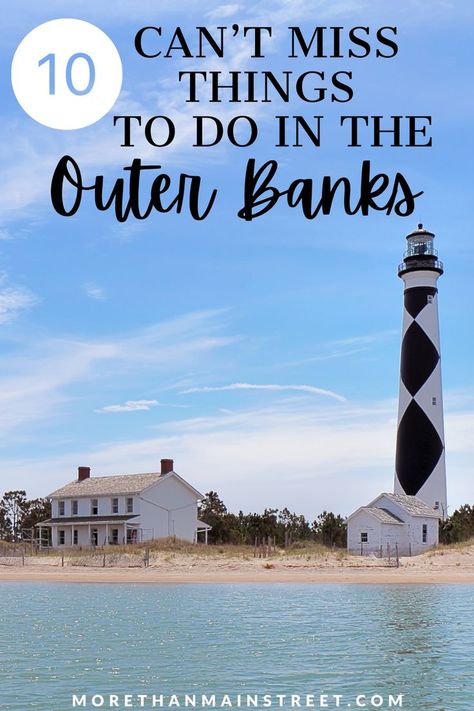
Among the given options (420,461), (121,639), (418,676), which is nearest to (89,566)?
(420,461)

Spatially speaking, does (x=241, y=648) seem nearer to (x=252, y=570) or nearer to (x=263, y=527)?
(x=252, y=570)

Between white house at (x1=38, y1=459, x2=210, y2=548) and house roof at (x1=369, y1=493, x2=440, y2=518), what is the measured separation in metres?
13.9

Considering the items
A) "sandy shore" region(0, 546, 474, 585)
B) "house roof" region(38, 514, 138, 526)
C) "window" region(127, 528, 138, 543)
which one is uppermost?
"house roof" region(38, 514, 138, 526)

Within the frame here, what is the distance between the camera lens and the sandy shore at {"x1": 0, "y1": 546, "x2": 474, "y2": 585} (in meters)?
39.4

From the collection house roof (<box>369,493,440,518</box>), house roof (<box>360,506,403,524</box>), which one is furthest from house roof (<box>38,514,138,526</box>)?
house roof (<box>369,493,440,518</box>)

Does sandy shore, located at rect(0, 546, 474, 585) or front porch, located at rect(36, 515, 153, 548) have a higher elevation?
front porch, located at rect(36, 515, 153, 548)

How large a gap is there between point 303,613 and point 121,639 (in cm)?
713

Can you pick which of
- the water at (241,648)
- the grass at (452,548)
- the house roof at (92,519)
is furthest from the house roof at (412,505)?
the water at (241,648)

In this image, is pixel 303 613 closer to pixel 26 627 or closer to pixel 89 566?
pixel 26 627

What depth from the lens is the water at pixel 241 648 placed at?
14922 millimetres

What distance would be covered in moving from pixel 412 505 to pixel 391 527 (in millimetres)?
2211

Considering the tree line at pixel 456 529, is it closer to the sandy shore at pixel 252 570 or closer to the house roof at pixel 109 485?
the sandy shore at pixel 252 570

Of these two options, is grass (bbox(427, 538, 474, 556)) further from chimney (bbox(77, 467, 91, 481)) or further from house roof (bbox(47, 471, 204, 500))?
chimney (bbox(77, 467, 91, 481))

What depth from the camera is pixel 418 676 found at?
1634 centimetres
